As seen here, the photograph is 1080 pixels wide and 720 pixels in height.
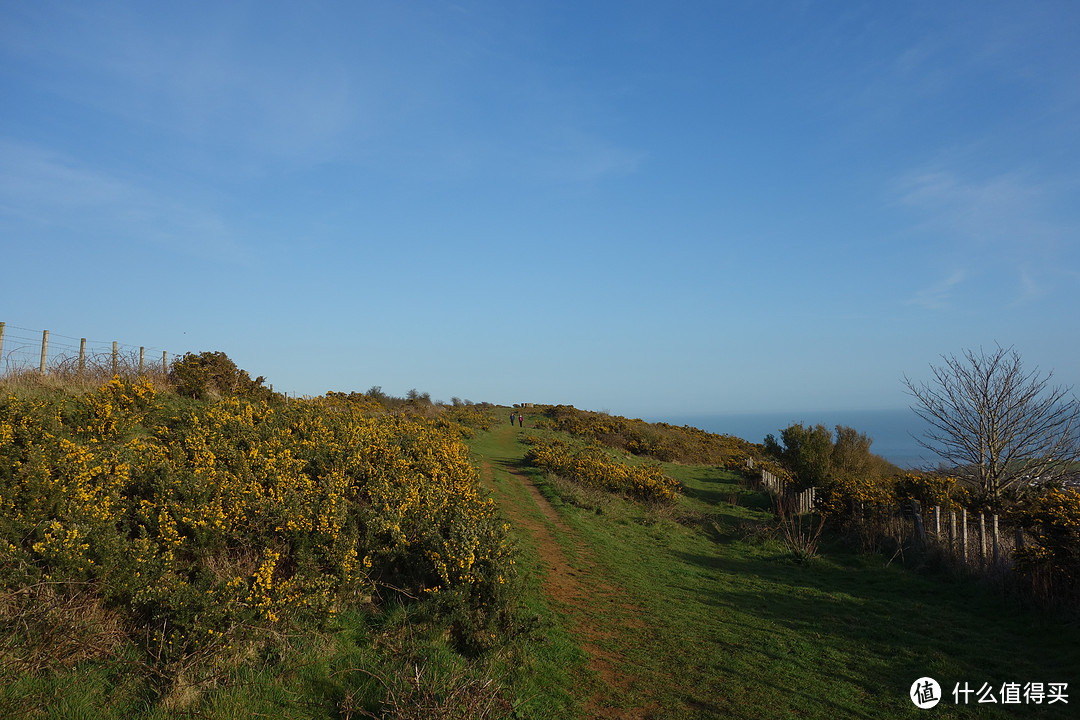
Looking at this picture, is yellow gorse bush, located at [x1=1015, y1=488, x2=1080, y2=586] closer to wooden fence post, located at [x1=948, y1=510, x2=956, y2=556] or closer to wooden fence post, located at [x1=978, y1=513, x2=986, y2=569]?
wooden fence post, located at [x1=978, y1=513, x2=986, y2=569]

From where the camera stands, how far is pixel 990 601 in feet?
33.1

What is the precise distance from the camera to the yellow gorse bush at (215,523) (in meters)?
5.83

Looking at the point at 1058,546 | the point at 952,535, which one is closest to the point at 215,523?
the point at 1058,546

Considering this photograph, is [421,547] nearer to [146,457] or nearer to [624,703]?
[624,703]

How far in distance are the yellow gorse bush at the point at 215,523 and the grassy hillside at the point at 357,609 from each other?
0.03 m

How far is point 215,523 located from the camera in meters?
6.74

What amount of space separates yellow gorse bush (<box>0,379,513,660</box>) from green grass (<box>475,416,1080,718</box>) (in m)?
2.65

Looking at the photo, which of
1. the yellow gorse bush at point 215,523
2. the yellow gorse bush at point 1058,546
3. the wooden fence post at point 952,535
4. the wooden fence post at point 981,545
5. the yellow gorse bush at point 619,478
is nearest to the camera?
the yellow gorse bush at point 215,523

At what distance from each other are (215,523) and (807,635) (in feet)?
28.1

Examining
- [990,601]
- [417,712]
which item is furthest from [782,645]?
[417,712]

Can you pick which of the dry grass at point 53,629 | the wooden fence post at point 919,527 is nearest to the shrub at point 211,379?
the dry grass at point 53,629

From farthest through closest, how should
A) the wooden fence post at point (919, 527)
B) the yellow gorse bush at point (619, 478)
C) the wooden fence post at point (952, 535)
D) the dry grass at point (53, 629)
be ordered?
the yellow gorse bush at point (619, 478) < the wooden fence post at point (919, 527) < the wooden fence post at point (952, 535) < the dry grass at point (53, 629)

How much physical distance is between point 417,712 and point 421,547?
3.33 metres

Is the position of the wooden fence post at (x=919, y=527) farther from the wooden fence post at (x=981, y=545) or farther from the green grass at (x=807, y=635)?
the wooden fence post at (x=981, y=545)
